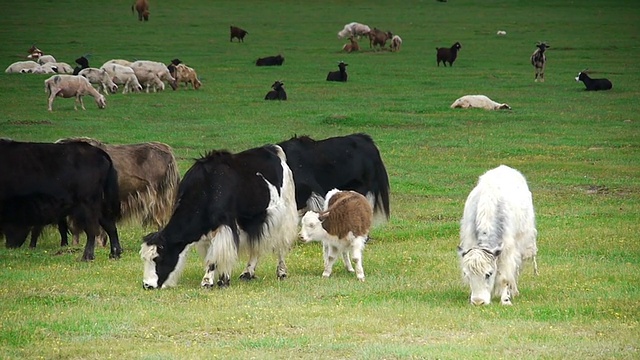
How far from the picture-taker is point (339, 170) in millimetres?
16062

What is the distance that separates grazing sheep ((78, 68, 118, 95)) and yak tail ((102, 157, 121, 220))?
2309 centimetres

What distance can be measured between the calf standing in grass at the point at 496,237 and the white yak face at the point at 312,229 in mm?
1909

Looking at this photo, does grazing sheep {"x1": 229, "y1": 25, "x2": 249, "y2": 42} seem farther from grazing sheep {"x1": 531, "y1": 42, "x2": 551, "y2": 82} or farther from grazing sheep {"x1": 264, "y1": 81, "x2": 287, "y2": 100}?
grazing sheep {"x1": 264, "y1": 81, "x2": 287, "y2": 100}

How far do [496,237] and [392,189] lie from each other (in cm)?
916

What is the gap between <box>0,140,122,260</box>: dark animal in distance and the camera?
14.5 metres

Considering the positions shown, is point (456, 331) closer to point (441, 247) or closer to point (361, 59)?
point (441, 247)

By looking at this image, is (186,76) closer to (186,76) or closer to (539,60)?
(186,76)

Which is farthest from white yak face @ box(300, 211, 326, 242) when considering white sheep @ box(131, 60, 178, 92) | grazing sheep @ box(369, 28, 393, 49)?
grazing sheep @ box(369, 28, 393, 49)

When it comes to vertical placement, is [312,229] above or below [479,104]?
above

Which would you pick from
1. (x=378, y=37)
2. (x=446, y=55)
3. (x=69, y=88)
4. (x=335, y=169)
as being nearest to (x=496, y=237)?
(x=335, y=169)

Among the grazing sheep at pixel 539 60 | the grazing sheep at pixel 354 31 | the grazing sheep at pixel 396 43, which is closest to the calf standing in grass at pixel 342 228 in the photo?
the grazing sheep at pixel 539 60

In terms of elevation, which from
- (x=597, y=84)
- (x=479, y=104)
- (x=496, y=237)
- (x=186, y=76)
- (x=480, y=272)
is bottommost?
(x=186, y=76)

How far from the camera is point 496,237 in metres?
11.6

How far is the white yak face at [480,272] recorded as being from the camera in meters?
11.3
